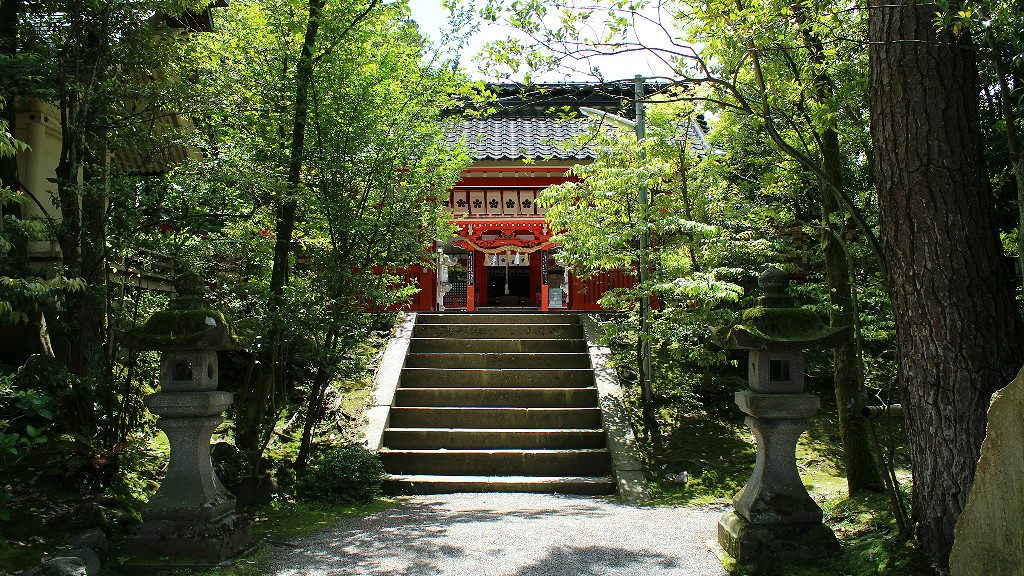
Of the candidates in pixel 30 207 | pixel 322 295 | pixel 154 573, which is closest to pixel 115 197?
pixel 322 295

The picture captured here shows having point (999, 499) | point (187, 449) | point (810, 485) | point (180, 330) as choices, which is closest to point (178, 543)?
point (187, 449)

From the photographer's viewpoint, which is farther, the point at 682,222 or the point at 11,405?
the point at 682,222

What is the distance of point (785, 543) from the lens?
4.79 metres

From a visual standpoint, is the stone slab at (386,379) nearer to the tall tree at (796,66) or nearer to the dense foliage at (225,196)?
the dense foliage at (225,196)

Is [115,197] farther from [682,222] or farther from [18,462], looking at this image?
[682,222]

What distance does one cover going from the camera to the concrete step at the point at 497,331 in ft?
40.5

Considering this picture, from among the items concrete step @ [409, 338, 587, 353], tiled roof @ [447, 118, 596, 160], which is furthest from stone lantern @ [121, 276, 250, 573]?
tiled roof @ [447, 118, 596, 160]

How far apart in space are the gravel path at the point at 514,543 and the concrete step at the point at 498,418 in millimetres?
2339

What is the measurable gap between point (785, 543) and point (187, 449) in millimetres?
4383

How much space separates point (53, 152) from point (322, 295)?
230 inches

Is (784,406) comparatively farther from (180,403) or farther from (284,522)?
(284,522)

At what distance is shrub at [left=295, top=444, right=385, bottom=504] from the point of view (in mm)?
7523

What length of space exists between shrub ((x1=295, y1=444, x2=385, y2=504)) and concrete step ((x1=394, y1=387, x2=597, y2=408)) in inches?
85.7

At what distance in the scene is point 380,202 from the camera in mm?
7902
